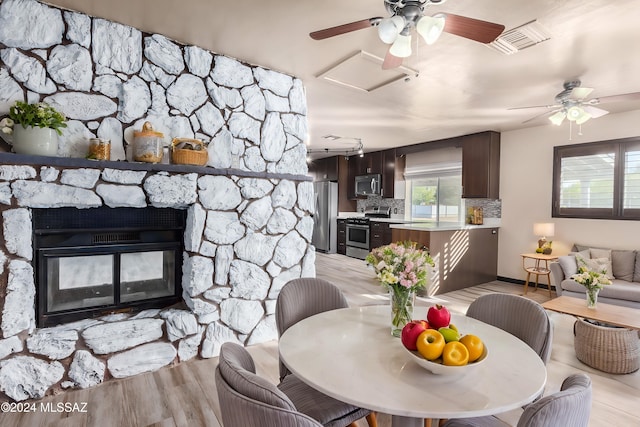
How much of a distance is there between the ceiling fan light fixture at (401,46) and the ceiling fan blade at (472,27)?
0.20 m

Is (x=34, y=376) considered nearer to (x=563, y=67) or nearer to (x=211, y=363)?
(x=211, y=363)

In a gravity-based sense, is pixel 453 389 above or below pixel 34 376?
above

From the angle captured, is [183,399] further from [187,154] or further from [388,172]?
[388,172]

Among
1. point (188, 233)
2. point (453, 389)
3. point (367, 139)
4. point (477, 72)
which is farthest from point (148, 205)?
point (367, 139)

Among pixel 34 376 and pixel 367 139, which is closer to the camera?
pixel 34 376

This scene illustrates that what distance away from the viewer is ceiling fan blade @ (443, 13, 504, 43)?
1.55 metres

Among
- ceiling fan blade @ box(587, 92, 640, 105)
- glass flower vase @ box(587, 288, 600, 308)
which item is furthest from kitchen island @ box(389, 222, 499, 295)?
ceiling fan blade @ box(587, 92, 640, 105)

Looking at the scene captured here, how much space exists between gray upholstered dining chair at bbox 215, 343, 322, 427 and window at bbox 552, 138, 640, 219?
213 inches

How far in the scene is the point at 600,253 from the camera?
14.3 feet

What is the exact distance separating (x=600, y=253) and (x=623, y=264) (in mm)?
257

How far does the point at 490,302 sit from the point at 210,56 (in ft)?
8.97

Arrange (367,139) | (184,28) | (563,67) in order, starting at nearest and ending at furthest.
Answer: (184,28)
(563,67)
(367,139)

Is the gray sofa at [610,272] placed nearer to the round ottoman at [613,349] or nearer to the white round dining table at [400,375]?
the round ottoman at [613,349]

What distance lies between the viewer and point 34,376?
2096 mm
